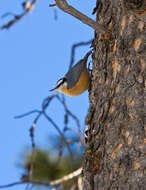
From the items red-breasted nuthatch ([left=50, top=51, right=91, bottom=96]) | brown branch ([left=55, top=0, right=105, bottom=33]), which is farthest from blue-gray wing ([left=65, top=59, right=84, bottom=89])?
brown branch ([left=55, top=0, right=105, bottom=33])

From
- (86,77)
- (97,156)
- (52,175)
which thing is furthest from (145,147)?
(52,175)

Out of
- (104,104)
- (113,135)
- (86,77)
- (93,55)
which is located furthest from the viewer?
(86,77)

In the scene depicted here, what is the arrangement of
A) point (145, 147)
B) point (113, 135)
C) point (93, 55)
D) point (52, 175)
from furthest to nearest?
point (52, 175)
point (93, 55)
point (113, 135)
point (145, 147)

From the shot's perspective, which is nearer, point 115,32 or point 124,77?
point 124,77

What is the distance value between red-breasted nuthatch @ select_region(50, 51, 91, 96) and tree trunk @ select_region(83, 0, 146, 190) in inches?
12.0

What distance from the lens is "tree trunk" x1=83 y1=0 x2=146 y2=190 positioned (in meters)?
1.53

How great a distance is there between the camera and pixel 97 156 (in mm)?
1699

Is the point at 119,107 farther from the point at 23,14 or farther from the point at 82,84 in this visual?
the point at 23,14

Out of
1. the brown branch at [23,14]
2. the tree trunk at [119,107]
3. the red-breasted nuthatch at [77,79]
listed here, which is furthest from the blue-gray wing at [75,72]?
the brown branch at [23,14]

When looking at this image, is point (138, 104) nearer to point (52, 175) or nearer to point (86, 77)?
point (86, 77)

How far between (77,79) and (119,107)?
66cm

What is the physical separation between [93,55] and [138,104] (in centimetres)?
53

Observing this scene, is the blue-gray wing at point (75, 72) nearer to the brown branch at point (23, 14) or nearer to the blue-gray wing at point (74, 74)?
the blue-gray wing at point (74, 74)

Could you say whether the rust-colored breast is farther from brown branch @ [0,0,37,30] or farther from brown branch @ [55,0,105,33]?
brown branch @ [0,0,37,30]
